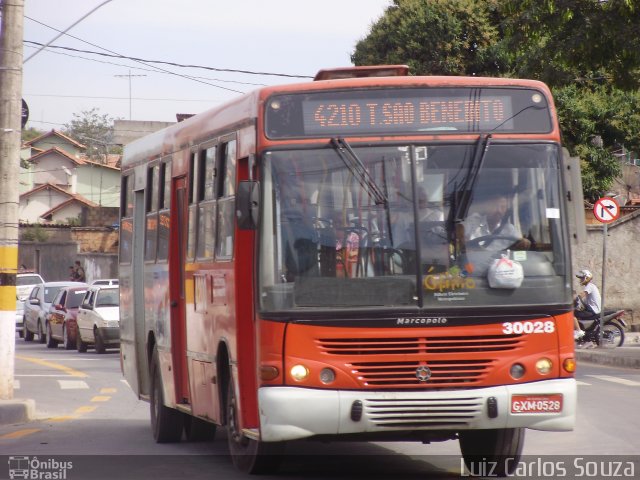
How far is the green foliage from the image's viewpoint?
6888cm

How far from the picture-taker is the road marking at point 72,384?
20578mm

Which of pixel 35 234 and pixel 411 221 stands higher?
pixel 35 234

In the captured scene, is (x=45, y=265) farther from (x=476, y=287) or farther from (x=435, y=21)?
(x=476, y=287)

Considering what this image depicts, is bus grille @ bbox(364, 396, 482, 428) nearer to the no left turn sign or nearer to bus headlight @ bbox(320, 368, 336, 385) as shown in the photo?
bus headlight @ bbox(320, 368, 336, 385)

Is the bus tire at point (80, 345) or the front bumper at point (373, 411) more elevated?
the bus tire at point (80, 345)

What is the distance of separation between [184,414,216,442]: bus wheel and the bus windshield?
4276mm

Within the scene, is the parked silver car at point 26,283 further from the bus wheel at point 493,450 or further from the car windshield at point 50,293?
the bus wheel at point 493,450

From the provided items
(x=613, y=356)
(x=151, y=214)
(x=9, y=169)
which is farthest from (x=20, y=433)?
(x=613, y=356)

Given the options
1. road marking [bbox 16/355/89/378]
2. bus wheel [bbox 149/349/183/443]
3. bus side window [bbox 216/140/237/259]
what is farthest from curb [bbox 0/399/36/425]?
road marking [bbox 16/355/89/378]

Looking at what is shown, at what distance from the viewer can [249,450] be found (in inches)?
384

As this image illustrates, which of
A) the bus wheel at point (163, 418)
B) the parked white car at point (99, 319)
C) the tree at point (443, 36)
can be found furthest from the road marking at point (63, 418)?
the tree at point (443, 36)

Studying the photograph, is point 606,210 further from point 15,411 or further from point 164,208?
point 164,208

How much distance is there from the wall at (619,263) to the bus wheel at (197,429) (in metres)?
22.0

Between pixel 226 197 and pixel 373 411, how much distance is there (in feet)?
7.05
